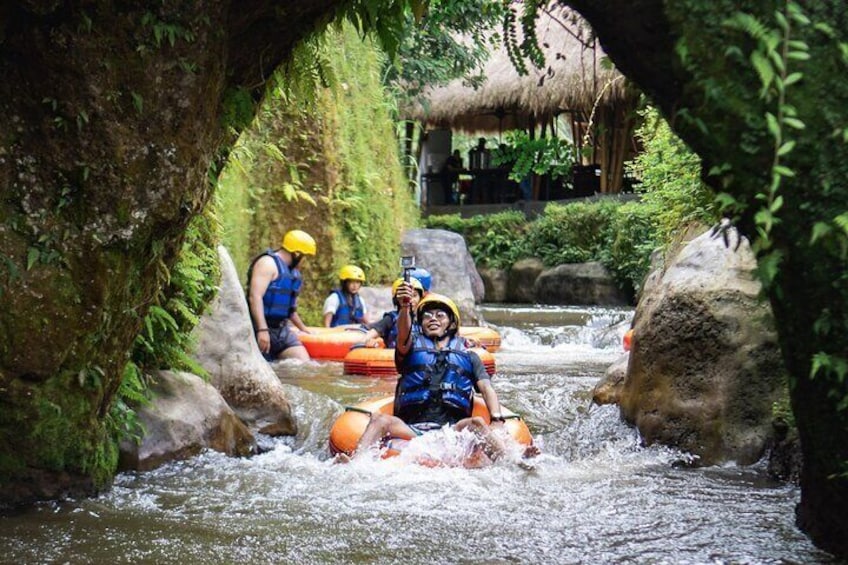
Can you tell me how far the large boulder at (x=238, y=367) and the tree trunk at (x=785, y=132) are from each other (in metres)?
5.04

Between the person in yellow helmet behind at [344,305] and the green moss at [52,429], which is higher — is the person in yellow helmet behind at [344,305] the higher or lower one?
the higher one

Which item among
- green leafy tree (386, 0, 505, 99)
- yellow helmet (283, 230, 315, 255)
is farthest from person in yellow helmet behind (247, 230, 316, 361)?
green leafy tree (386, 0, 505, 99)

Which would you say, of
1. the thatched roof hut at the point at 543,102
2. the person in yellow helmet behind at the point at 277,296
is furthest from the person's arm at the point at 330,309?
the thatched roof hut at the point at 543,102

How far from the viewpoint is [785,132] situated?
3.58 metres

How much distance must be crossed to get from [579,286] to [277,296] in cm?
1272

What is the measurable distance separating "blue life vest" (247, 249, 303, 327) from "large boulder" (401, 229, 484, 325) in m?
5.32

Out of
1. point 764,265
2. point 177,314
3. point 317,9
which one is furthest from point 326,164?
point 764,265

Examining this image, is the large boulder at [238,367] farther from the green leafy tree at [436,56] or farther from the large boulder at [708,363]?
the green leafy tree at [436,56]

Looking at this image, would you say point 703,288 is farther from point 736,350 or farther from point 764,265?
point 764,265

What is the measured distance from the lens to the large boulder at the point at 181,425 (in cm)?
656

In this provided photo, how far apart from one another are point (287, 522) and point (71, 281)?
160cm

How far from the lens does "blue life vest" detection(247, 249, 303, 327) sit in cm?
1169

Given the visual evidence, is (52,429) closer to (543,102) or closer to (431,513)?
(431,513)

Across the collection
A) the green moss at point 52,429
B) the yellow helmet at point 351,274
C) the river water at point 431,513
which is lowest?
the river water at point 431,513
